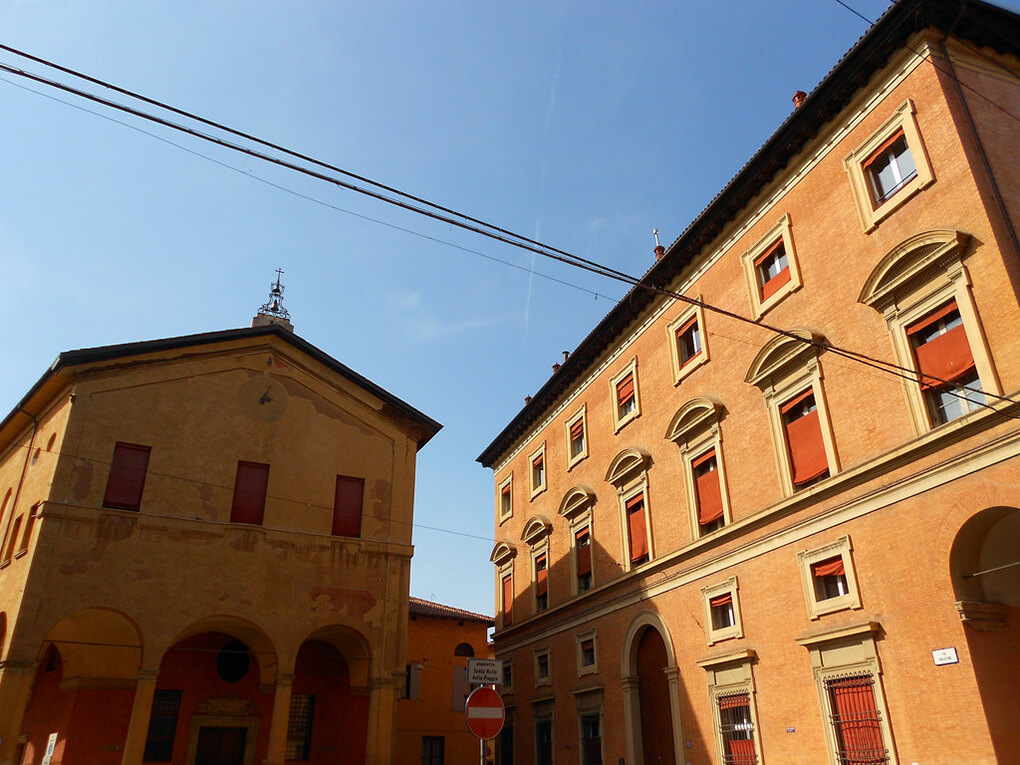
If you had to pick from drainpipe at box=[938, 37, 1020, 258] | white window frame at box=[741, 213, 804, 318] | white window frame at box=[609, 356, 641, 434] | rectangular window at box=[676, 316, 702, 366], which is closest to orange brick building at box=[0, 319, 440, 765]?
white window frame at box=[609, 356, 641, 434]

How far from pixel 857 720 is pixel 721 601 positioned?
4.41 metres

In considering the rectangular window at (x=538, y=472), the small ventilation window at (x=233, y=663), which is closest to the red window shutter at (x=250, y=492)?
the small ventilation window at (x=233, y=663)

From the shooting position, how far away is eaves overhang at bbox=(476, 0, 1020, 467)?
13.7 meters

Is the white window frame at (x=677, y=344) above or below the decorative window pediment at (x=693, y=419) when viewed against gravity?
above

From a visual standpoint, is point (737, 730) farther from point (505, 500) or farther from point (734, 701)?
point (505, 500)

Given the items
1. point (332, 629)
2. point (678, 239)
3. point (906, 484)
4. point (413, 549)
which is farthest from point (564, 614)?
point (906, 484)

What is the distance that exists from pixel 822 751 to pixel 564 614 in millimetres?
11770

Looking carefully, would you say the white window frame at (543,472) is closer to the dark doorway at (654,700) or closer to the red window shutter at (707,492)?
the dark doorway at (654,700)

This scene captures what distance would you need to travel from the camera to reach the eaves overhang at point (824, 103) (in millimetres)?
13672

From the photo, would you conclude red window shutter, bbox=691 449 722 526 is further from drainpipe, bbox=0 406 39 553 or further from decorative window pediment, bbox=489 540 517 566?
drainpipe, bbox=0 406 39 553

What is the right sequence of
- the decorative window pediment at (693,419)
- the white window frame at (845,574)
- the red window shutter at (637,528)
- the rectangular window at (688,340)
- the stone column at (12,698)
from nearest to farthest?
the white window frame at (845,574), the stone column at (12,698), the decorative window pediment at (693,419), the rectangular window at (688,340), the red window shutter at (637,528)

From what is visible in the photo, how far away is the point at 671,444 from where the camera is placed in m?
19.9

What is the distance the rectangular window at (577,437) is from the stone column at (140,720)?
14497mm

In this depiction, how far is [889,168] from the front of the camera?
46.9ft
